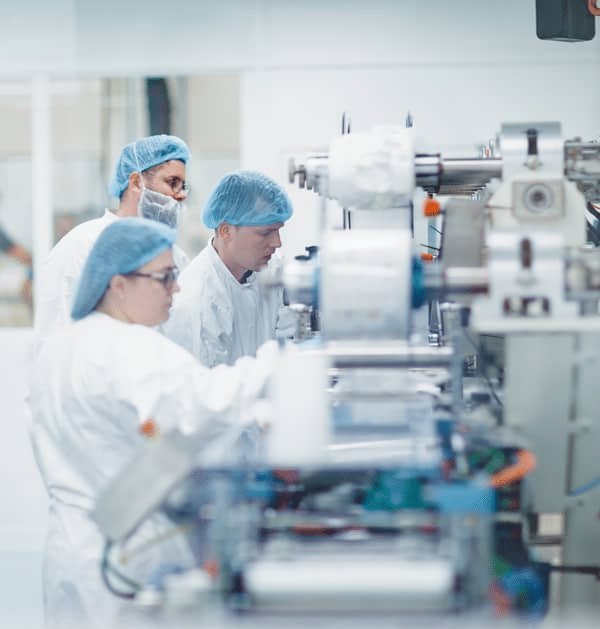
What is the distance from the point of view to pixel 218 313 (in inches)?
119

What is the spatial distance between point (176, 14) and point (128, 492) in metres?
3.31

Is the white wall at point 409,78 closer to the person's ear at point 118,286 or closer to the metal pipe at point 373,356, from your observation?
the person's ear at point 118,286

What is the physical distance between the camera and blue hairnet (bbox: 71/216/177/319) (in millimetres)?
2055

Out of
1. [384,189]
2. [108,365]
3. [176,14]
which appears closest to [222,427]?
[108,365]

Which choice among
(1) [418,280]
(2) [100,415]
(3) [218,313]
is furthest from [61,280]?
(1) [418,280]

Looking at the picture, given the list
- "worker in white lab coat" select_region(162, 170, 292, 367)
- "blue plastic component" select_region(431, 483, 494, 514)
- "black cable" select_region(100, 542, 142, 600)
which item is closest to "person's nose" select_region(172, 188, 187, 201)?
"worker in white lab coat" select_region(162, 170, 292, 367)

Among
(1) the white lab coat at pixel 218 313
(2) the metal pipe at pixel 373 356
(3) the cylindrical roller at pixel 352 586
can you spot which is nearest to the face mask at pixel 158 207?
(1) the white lab coat at pixel 218 313

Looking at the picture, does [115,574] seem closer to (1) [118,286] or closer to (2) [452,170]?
(1) [118,286]

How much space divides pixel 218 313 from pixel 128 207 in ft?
1.36

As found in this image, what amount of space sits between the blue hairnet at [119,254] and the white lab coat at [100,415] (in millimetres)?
47

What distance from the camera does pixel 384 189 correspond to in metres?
2.00

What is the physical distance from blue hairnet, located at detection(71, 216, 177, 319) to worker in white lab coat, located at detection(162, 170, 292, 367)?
837 millimetres

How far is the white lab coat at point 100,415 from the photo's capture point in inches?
71.7

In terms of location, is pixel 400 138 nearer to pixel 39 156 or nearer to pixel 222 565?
pixel 222 565
